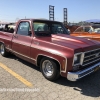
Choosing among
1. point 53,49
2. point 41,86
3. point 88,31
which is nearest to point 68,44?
point 53,49

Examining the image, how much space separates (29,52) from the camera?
493cm

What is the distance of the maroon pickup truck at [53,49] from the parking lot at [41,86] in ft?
1.12

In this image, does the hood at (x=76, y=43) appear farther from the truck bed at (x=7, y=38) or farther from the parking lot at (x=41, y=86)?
the truck bed at (x=7, y=38)

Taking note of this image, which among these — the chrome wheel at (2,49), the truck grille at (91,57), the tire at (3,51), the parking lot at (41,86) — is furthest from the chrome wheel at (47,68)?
the chrome wheel at (2,49)

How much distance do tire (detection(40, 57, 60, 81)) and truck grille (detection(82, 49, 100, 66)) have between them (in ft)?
2.57

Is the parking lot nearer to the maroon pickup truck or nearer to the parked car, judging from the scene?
the maroon pickup truck

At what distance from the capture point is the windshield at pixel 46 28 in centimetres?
507

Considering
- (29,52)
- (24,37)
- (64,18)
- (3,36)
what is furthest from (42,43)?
(64,18)

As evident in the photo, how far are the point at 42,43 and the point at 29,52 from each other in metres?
0.68

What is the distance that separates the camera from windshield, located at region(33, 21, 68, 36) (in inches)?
200

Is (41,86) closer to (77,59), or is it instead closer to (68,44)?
(77,59)

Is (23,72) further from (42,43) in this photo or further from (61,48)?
(61,48)

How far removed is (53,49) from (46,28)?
1465mm

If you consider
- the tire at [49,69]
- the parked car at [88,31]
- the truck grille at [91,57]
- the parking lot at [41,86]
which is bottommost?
the parking lot at [41,86]
